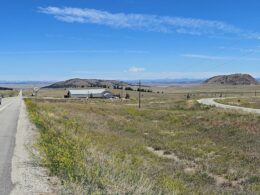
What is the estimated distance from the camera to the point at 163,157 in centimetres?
2208

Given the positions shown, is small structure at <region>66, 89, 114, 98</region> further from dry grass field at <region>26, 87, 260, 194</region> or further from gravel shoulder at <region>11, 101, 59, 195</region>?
gravel shoulder at <region>11, 101, 59, 195</region>

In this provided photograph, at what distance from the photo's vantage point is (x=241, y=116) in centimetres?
3922

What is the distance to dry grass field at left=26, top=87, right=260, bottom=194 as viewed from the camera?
33.2ft

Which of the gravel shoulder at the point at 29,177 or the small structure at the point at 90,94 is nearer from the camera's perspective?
the gravel shoulder at the point at 29,177

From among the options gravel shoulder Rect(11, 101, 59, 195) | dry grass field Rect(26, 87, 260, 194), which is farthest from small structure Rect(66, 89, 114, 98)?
gravel shoulder Rect(11, 101, 59, 195)

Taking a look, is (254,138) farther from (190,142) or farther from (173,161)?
(173,161)

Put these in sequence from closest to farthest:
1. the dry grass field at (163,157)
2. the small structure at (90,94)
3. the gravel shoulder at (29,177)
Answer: the gravel shoulder at (29,177) < the dry grass field at (163,157) < the small structure at (90,94)

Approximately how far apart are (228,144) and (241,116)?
1181 cm

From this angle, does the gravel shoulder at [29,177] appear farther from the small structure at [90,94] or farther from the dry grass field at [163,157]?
the small structure at [90,94]

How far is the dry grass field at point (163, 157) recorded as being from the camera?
10117mm

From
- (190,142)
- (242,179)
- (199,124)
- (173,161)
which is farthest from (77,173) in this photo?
(199,124)

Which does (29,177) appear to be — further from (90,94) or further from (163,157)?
(90,94)

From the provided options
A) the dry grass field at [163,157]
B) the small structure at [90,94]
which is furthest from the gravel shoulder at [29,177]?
the small structure at [90,94]

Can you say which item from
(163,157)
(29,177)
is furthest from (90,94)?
(29,177)
